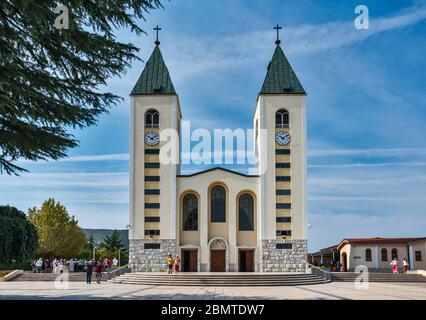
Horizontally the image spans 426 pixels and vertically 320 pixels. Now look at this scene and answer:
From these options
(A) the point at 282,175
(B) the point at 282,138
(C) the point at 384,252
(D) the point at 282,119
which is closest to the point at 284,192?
(A) the point at 282,175

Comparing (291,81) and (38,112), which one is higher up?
(291,81)

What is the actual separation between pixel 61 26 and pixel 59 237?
45.1 meters

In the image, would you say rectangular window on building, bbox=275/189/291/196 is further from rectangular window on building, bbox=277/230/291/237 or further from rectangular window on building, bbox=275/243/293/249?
rectangular window on building, bbox=275/243/293/249

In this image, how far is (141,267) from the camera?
35969 millimetres

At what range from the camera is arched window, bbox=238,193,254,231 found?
3809 cm

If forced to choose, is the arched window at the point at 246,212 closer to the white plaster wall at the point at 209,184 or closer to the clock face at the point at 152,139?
the white plaster wall at the point at 209,184

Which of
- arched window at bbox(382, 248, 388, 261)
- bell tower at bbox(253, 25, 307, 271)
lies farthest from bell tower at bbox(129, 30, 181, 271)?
arched window at bbox(382, 248, 388, 261)

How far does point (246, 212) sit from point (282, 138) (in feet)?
21.4

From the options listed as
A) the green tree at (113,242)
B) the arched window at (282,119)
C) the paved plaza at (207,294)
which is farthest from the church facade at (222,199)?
the green tree at (113,242)

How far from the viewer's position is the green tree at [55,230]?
50594 millimetres

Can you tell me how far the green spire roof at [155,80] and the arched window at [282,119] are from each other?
8.50 meters

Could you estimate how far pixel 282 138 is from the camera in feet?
124
